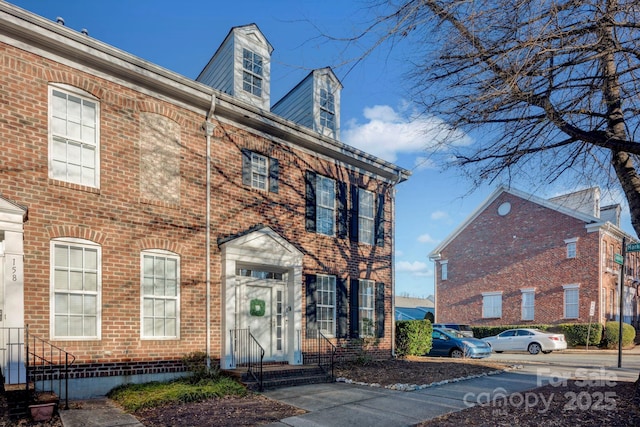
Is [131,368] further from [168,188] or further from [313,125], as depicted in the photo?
[313,125]

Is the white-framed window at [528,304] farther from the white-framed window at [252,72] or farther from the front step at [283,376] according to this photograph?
the white-framed window at [252,72]

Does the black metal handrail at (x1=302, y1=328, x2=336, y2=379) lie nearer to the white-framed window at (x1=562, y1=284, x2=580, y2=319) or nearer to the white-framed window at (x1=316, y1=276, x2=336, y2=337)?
the white-framed window at (x1=316, y1=276, x2=336, y2=337)

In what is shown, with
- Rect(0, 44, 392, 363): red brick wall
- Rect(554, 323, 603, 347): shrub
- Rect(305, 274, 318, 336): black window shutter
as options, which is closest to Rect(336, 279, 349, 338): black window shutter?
Rect(305, 274, 318, 336): black window shutter

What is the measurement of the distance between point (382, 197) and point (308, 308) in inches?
193

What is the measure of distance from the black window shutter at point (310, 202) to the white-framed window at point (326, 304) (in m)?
1.50

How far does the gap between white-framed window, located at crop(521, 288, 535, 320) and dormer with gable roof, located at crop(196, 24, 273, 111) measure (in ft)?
69.7

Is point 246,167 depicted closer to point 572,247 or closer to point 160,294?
point 160,294

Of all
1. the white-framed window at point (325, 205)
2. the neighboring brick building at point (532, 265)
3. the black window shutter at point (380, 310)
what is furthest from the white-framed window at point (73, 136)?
the neighboring brick building at point (532, 265)

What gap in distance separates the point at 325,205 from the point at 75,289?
6991mm

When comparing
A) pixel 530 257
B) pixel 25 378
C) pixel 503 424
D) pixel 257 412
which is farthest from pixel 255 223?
pixel 530 257

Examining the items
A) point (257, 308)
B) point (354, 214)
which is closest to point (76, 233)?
point (257, 308)

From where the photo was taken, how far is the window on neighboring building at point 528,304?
2617 centimetres

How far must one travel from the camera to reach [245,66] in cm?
1195

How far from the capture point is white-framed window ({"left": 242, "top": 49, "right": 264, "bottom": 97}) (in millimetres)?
11922
